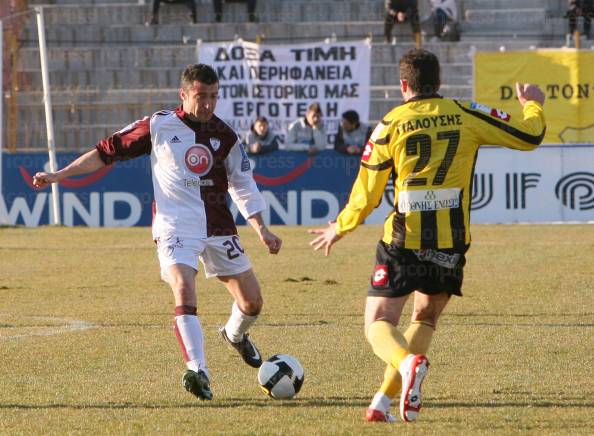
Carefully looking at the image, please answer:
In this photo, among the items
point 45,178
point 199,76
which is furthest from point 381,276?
point 45,178

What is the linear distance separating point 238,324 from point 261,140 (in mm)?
14178

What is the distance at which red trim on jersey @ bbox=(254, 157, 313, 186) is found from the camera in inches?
849

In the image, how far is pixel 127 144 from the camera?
744 cm

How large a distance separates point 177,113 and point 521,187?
47.2 ft

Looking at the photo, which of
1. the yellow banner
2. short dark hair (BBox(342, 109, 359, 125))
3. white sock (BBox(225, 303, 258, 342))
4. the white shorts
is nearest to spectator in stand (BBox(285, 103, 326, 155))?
short dark hair (BBox(342, 109, 359, 125))

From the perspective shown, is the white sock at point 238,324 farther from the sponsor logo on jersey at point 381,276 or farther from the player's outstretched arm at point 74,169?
the sponsor logo on jersey at point 381,276

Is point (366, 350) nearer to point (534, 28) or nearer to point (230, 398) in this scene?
point (230, 398)

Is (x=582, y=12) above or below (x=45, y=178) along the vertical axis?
above

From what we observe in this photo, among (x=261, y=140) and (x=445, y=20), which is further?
(x=445, y=20)

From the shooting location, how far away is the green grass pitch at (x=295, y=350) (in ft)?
20.8

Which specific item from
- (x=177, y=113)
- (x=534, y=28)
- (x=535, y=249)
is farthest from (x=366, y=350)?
(x=534, y=28)

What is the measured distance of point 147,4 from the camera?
97.5 feet

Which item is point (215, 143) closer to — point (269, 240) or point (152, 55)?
point (269, 240)

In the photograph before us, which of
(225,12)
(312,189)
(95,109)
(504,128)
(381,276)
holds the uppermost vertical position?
(225,12)
